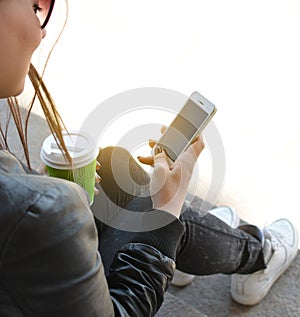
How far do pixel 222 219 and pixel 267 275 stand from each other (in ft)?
0.55

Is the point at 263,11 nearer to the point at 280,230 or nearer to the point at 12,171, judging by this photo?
the point at 280,230

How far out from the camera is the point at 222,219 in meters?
1.19

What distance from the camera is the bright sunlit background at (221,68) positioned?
1348 millimetres

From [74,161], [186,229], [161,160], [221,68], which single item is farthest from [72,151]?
[221,68]

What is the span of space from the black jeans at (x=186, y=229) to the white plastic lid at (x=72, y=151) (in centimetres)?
11

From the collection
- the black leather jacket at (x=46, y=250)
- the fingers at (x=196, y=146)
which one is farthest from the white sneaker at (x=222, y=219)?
the black leather jacket at (x=46, y=250)

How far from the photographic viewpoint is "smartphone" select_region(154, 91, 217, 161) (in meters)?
0.84

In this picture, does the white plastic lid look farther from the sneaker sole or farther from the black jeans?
the sneaker sole

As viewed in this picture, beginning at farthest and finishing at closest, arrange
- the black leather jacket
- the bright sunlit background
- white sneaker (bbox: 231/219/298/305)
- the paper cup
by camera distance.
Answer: the bright sunlit background < white sneaker (bbox: 231/219/298/305) < the paper cup < the black leather jacket

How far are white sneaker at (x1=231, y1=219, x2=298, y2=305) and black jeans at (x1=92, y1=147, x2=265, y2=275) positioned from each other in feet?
0.26

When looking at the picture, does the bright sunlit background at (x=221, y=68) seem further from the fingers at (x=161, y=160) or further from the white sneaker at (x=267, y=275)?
the fingers at (x=161, y=160)

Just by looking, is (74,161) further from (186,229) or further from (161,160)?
(186,229)

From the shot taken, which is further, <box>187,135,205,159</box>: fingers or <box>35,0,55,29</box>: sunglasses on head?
<box>187,135,205,159</box>: fingers

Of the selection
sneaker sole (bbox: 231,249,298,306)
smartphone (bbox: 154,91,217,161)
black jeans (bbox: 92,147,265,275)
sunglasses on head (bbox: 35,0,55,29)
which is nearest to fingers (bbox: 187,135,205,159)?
smartphone (bbox: 154,91,217,161)
